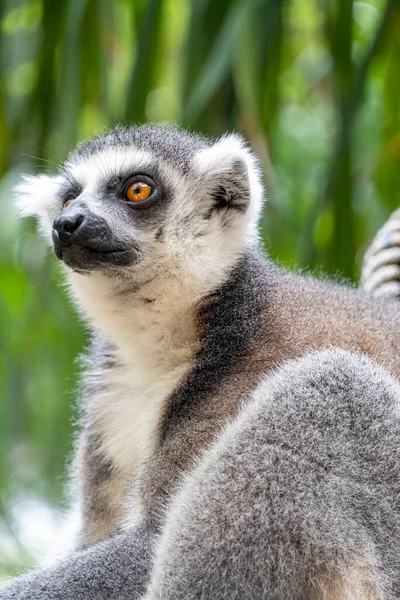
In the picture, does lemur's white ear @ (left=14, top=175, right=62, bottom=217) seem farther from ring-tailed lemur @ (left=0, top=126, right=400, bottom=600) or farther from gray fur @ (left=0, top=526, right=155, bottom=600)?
gray fur @ (left=0, top=526, right=155, bottom=600)

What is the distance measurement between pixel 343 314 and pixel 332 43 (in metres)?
1.49

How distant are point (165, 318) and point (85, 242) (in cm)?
36

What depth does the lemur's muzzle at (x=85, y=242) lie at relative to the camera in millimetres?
2949

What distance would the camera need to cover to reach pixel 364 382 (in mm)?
2516

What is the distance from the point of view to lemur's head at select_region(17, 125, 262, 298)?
3.02m

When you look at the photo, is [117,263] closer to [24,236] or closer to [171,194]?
[171,194]

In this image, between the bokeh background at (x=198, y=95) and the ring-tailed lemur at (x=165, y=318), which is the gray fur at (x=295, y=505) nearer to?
the ring-tailed lemur at (x=165, y=318)

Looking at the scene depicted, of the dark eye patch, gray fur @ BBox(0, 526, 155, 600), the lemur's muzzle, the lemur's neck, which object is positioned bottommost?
gray fur @ BBox(0, 526, 155, 600)

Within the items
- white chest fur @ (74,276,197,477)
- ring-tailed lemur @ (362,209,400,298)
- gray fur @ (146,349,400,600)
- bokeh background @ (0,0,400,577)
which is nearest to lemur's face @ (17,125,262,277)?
white chest fur @ (74,276,197,477)

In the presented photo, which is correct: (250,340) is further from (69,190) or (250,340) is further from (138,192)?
(69,190)

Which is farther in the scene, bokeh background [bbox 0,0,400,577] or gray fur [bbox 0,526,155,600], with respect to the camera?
bokeh background [bbox 0,0,400,577]

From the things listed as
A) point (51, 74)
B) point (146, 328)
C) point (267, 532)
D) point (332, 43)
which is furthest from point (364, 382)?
point (51, 74)

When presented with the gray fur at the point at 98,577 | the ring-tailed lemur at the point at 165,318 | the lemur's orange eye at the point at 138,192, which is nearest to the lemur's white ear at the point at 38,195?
the ring-tailed lemur at the point at 165,318

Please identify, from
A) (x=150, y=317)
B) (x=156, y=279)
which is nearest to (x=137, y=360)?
(x=150, y=317)
